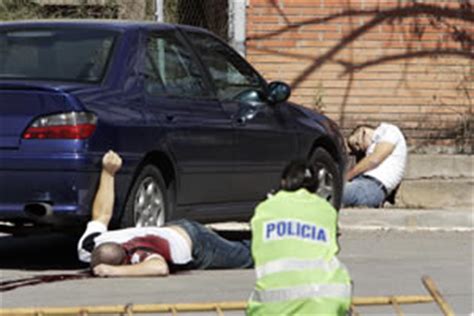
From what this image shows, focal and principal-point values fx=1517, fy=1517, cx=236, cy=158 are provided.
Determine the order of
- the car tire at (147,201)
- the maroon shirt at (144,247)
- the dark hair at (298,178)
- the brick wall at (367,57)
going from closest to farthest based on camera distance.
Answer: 1. the dark hair at (298,178)
2. the maroon shirt at (144,247)
3. the car tire at (147,201)
4. the brick wall at (367,57)

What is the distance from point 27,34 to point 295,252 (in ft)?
17.7

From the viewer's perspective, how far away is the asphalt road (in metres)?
8.78

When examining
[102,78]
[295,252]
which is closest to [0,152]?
[102,78]

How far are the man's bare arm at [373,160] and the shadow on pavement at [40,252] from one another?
2.93m

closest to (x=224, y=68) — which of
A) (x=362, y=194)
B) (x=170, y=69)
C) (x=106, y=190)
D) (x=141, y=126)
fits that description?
(x=170, y=69)

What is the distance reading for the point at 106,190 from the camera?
966 centimetres

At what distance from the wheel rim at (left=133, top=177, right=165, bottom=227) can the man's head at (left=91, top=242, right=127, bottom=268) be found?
65 cm

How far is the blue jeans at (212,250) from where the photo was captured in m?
9.79

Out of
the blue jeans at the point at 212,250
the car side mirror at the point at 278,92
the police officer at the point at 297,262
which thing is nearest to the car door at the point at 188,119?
the car side mirror at the point at 278,92

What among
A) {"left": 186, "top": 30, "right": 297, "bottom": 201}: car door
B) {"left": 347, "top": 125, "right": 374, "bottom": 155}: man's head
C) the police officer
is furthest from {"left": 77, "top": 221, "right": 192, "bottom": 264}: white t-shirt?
{"left": 347, "top": 125, "right": 374, "bottom": 155}: man's head

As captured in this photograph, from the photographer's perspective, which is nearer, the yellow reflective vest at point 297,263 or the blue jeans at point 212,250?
the yellow reflective vest at point 297,263

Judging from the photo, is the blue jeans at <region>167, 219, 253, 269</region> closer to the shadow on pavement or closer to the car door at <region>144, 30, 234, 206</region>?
the car door at <region>144, 30, 234, 206</region>

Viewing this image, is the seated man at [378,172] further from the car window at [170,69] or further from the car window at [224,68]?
the car window at [170,69]

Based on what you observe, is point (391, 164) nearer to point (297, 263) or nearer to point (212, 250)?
point (212, 250)
